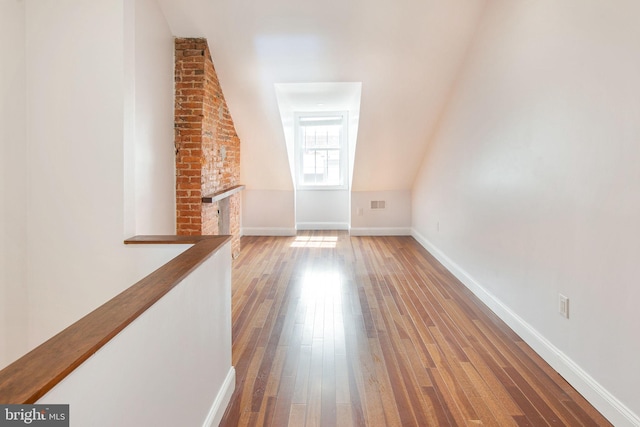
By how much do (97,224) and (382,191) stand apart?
5197 mm

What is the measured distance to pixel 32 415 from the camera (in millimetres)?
887

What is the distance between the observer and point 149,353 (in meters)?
1.40

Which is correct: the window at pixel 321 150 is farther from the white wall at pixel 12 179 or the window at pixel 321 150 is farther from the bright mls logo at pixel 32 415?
the bright mls logo at pixel 32 415

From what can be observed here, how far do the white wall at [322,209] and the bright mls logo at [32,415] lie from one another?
7.13 metres

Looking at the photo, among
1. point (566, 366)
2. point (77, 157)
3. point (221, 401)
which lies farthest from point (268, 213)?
point (566, 366)

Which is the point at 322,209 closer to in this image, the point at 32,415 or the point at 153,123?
A: the point at 153,123

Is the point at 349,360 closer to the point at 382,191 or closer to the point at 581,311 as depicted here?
the point at 581,311

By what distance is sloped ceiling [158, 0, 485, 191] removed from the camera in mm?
3941

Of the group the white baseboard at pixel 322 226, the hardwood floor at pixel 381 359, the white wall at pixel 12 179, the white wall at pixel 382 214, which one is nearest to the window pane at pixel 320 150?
the white baseboard at pixel 322 226

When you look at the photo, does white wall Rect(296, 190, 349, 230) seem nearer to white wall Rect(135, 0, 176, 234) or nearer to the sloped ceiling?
the sloped ceiling

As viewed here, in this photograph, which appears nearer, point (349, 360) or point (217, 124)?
point (349, 360)

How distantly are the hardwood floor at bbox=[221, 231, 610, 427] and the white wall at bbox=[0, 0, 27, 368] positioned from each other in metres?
1.43

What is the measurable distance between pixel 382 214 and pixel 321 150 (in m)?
1.68

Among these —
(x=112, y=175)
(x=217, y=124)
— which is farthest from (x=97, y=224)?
(x=217, y=124)
